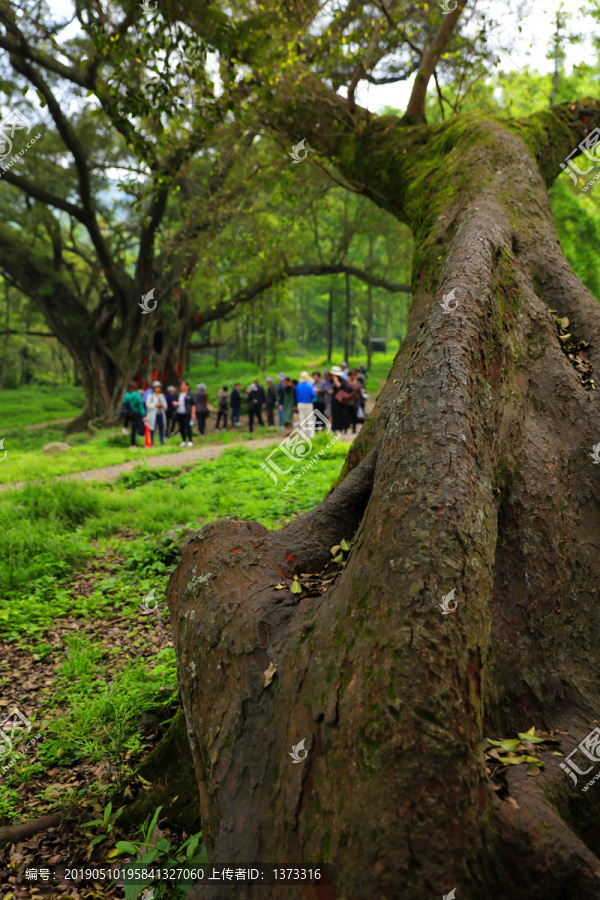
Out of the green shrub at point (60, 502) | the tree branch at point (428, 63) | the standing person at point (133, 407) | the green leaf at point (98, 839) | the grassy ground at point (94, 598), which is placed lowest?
the green leaf at point (98, 839)

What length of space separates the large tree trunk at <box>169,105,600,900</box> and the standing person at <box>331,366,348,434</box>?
37.2 feet

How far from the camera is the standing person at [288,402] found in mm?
16422

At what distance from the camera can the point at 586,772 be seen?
194 cm

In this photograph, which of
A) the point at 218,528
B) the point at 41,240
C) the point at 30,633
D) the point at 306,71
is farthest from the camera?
the point at 41,240

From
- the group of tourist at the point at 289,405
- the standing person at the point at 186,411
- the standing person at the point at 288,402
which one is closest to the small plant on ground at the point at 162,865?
the group of tourist at the point at 289,405

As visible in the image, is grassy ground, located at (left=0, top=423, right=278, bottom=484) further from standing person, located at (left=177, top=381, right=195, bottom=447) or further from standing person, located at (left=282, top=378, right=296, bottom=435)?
standing person, located at (left=282, top=378, right=296, bottom=435)

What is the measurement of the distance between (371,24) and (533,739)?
8666 mm

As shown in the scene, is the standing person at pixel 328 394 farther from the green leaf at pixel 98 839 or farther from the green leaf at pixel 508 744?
the green leaf at pixel 508 744

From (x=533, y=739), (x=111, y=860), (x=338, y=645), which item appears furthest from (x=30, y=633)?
(x=533, y=739)

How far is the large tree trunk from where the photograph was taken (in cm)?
154

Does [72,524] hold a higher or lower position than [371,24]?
lower

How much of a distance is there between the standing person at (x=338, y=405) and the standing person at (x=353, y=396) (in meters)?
0.14

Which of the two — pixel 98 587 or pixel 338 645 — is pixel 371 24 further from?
pixel 338 645

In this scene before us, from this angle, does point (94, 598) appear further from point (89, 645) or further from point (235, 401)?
point (235, 401)
